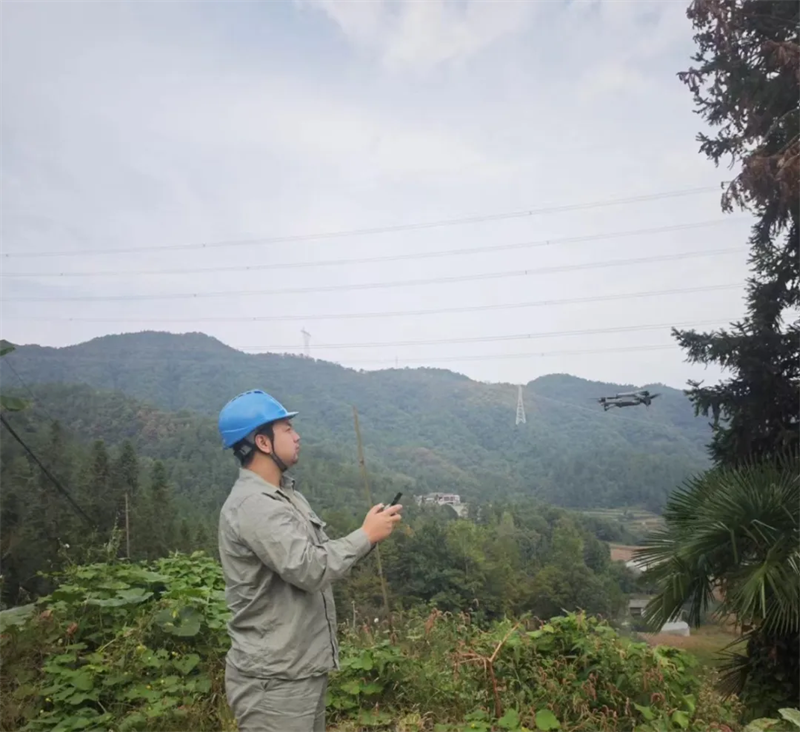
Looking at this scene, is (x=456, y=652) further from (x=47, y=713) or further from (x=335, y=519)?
(x=335, y=519)

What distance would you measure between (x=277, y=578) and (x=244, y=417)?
547mm

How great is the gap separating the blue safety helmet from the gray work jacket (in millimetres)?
152

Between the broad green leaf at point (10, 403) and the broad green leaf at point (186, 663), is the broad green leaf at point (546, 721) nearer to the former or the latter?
the broad green leaf at point (186, 663)

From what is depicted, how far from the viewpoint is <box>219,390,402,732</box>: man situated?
2000 mm

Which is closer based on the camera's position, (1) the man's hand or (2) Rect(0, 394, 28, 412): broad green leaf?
(1) the man's hand

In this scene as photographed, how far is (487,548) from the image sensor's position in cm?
4581

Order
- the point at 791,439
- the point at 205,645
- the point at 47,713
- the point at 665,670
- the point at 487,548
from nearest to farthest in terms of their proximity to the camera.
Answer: the point at 47,713, the point at 665,670, the point at 205,645, the point at 791,439, the point at 487,548

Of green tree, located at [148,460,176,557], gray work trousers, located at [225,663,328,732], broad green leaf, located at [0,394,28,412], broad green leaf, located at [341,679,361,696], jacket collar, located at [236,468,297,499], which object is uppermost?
broad green leaf, located at [0,394,28,412]

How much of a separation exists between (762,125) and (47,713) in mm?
10384

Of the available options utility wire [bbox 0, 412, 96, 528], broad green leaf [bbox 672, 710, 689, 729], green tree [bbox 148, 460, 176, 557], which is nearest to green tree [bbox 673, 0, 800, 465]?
broad green leaf [bbox 672, 710, 689, 729]

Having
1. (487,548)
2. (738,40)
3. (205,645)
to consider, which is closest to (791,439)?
(738,40)

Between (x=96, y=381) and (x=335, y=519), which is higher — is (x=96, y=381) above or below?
above

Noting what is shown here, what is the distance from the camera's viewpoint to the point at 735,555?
199 inches

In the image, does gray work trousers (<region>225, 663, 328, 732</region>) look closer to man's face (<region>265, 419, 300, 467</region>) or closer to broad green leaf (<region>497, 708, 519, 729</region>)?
man's face (<region>265, 419, 300, 467</region>)
